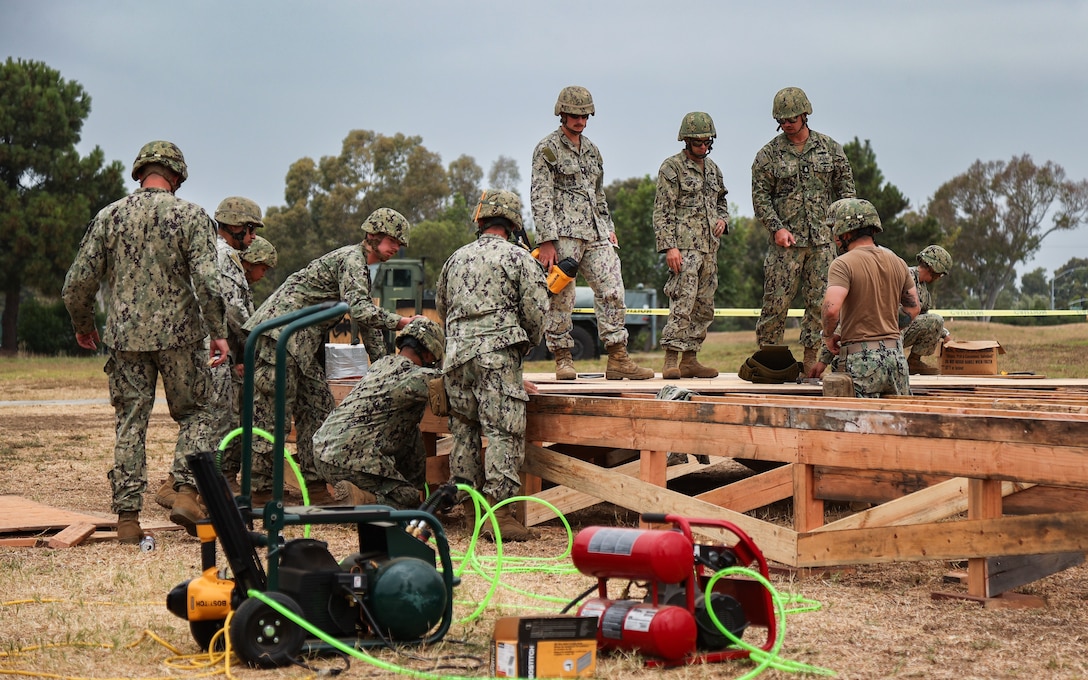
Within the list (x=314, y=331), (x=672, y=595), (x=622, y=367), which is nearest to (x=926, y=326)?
(x=622, y=367)

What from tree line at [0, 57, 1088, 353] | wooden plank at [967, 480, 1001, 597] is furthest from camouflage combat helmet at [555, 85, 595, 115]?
tree line at [0, 57, 1088, 353]

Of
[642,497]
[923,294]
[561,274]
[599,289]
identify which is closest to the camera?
[642,497]

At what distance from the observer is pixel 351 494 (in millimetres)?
7801

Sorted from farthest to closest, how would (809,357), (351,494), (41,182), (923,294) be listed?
(41,182) < (923,294) < (809,357) < (351,494)

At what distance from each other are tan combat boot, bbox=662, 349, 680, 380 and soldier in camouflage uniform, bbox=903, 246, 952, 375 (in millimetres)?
2414

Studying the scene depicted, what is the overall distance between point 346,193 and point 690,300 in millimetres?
49167

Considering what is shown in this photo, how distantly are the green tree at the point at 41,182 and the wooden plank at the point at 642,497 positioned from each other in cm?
3335

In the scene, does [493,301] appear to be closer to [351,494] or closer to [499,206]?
[499,206]

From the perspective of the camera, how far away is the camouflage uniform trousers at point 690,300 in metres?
9.52

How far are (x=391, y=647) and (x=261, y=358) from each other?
4239 millimetres

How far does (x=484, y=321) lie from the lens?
7.50 metres

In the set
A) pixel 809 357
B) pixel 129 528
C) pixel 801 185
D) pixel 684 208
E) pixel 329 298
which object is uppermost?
pixel 801 185

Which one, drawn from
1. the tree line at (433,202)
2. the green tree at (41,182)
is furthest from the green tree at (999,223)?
the green tree at (41,182)

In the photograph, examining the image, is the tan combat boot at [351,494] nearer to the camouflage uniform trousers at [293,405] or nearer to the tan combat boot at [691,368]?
the camouflage uniform trousers at [293,405]
